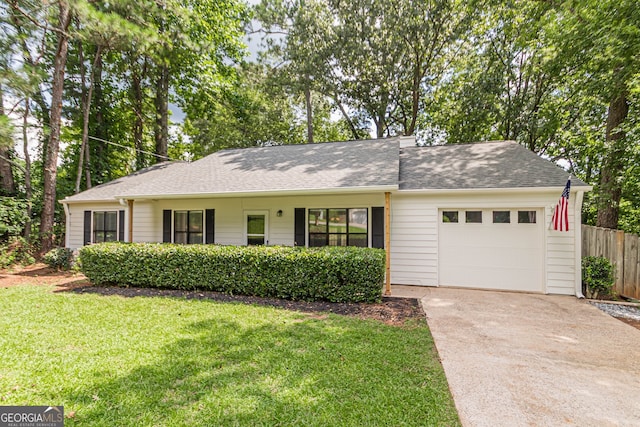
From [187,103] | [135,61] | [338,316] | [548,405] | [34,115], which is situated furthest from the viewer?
[187,103]

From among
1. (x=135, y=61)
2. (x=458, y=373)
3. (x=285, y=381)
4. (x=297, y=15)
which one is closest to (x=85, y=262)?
(x=285, y=381)

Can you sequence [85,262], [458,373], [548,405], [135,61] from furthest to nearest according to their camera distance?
[135,61] → [85,262] → [458,373] → [548,405]

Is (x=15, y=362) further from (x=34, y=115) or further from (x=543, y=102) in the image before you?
(x=543, y=102)

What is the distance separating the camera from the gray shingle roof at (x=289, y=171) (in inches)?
275

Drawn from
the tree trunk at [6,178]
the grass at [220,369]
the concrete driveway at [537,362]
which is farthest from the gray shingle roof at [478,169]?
the tree trunk at [6,178]

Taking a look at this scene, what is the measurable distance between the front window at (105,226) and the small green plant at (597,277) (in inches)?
533

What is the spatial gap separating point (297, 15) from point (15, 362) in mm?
16065

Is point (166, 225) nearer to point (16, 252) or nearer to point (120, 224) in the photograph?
point (120, 224)

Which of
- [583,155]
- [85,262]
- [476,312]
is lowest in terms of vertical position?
[476,312]

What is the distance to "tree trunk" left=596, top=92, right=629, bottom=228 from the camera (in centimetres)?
780

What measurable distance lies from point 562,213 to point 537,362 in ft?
12.5

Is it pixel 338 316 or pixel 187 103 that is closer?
pixel 338 316

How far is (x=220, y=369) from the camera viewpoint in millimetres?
3111

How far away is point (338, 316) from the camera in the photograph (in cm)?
495
